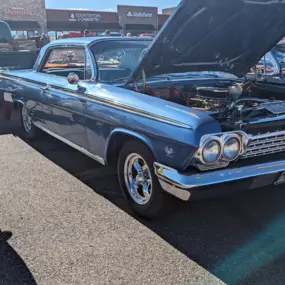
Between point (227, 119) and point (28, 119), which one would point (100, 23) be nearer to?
point (28, 119)

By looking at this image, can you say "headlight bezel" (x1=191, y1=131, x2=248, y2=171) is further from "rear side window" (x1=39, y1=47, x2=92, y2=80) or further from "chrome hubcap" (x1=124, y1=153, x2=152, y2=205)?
"rear side window" (x1=39, y1=47, x2=92, y2=80)

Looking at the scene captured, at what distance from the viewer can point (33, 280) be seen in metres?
2.57

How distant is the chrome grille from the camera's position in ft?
9.77

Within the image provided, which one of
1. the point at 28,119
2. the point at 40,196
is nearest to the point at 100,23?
the point at 28,119

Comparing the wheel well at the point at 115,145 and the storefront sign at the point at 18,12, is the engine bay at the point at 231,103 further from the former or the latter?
the storefront sign at the point at 18,12

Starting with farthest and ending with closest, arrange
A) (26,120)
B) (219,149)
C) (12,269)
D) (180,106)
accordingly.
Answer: (26,120) < (180,106) < (219,149) < (12,269)

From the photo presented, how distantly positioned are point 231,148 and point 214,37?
164cm

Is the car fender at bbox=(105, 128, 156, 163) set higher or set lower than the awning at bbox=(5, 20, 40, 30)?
lower

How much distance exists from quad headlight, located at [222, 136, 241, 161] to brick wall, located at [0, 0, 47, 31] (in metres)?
29.3

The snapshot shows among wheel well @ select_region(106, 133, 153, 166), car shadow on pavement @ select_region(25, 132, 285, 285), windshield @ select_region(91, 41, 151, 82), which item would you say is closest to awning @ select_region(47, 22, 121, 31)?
windshield @ select_region(91, 41, 151, 82)

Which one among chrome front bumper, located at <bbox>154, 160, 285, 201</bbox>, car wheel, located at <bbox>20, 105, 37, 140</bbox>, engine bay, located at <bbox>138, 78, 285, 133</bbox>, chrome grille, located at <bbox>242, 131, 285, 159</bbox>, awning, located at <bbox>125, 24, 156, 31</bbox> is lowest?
car wheel, located at <bbox>20, 105, 37, 140</bbox>

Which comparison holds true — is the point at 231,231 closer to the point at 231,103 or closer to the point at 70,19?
the point at 231,103

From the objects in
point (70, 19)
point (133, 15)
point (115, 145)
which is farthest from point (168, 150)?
point (133, 15)

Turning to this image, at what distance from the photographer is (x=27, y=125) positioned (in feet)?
20.2
